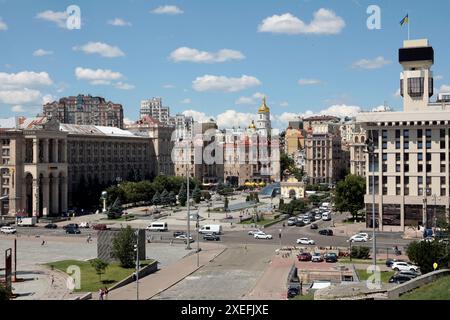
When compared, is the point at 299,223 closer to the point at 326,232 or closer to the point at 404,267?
the point at 326,232

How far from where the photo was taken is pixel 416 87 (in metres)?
64.6

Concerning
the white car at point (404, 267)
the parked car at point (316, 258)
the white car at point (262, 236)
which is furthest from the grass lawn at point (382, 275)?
the white car at point (262, 236)

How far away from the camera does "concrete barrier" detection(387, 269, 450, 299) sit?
2161cm

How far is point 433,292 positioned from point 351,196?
4424cm

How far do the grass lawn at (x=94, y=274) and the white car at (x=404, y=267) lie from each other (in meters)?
14.8

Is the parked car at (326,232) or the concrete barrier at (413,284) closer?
the concrete barrier at (413,284)

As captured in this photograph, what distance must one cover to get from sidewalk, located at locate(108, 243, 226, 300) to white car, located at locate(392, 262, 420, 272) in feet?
38.3

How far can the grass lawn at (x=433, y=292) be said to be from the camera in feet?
63.3

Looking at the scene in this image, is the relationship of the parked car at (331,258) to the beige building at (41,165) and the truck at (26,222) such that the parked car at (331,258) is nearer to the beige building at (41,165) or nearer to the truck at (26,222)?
the beige building at (41,165)

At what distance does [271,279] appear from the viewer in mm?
32531

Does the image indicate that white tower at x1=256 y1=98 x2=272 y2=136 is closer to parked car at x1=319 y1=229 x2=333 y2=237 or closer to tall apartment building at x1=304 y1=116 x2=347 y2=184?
tall apartment building at x1=304 y1=116 x2=347 y2=184

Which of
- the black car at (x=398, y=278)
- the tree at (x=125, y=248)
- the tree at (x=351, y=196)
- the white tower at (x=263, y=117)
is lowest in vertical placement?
the black car at (x=398, y=278)
